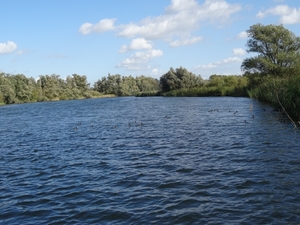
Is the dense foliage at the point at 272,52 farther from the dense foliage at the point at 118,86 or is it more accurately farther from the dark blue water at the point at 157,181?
the dense foliage at the point at 118,86

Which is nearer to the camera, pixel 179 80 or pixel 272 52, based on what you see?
pixel 272 52

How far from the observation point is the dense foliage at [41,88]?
390ft

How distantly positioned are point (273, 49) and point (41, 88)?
376 ft

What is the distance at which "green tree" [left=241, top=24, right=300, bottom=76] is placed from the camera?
61.4 meters

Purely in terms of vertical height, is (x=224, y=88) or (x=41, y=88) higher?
(x=41, y=88)

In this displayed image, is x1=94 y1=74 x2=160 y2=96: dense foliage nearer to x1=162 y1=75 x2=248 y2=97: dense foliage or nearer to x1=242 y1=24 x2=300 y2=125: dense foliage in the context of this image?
x1=162 y1=75 x2=248 y2=97: dense foliage

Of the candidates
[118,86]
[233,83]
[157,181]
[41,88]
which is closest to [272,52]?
[233,83]

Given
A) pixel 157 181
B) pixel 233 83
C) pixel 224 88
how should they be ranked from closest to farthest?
pixel 157 181, pixel 224 88, pixel 233 83

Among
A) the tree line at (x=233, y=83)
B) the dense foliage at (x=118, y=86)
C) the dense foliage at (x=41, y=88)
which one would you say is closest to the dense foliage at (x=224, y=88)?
the tree line at (x=233, y=83)

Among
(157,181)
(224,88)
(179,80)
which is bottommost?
(157,181)

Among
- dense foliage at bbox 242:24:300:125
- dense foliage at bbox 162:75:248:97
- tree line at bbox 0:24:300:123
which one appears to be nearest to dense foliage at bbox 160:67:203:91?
tree line at bbox 0:24:300:123

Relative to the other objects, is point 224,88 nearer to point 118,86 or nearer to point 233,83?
point 233,83

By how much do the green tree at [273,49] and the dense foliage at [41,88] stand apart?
89.0 m

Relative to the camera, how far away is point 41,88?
5886 inches
